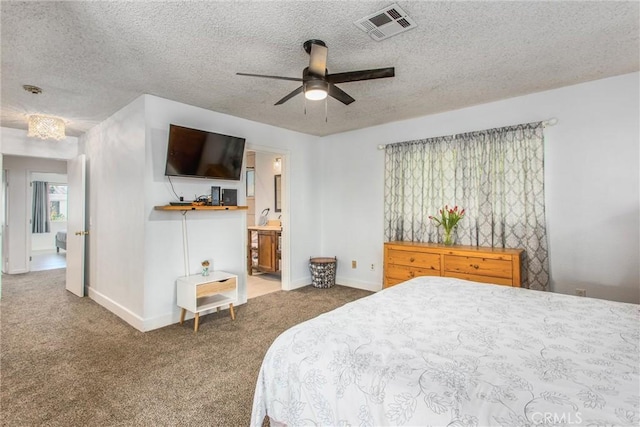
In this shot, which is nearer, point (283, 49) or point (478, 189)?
point (283, 49)

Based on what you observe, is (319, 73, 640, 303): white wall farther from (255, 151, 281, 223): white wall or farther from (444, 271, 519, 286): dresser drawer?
(255, 151, 281, 223): white wall

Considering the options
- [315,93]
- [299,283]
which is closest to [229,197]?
[299,283]

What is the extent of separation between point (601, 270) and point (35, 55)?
5.25 m

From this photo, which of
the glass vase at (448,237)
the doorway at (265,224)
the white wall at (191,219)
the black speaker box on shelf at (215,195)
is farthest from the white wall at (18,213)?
the glass vase at (448,237)

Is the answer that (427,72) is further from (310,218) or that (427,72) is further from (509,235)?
(310,218)

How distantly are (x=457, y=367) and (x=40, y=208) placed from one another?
455 inches

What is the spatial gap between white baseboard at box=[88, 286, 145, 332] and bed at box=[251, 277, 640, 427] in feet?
8.11

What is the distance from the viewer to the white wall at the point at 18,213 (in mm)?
5992

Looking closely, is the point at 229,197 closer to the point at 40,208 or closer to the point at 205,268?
the point at 205,268

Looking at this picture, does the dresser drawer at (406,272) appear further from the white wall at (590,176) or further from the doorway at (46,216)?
the doorway at (46,216)

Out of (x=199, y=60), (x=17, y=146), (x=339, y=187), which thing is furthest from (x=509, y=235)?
(x=17, y=146)

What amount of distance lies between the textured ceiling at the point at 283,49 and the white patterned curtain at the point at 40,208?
7.06 metres

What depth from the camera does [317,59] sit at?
7.03ft

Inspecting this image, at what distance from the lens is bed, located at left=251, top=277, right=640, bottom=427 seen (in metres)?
0.93
